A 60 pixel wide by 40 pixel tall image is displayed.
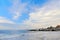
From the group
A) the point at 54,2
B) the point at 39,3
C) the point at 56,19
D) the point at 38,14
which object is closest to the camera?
the point at 39,3

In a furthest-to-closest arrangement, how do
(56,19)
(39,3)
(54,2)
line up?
(56,19)
(54,2)
(39,3)

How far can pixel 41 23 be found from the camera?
26.8ft

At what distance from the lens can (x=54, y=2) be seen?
20.9 ft

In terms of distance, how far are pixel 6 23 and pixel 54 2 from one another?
10.3ft

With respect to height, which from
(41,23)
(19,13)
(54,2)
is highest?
(54,2)

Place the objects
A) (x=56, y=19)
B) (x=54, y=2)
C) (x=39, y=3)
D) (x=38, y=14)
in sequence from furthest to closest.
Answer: (x=56, y=19) → (x=38, y=14) → (x=54, y=2) → (x=39, y=3)

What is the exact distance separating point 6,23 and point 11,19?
39 cm

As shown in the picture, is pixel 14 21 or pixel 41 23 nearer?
pixel 14 21

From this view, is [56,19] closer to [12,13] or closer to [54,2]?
[54,2]

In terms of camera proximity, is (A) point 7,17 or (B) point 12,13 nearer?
(B) point 12,13

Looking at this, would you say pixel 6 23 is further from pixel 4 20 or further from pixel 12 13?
pixel 12 13

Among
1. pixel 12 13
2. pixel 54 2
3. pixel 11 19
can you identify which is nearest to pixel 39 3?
pixel 54 2

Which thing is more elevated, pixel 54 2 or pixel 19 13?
pixel 54 2

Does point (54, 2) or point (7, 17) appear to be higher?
point (54, 2)
